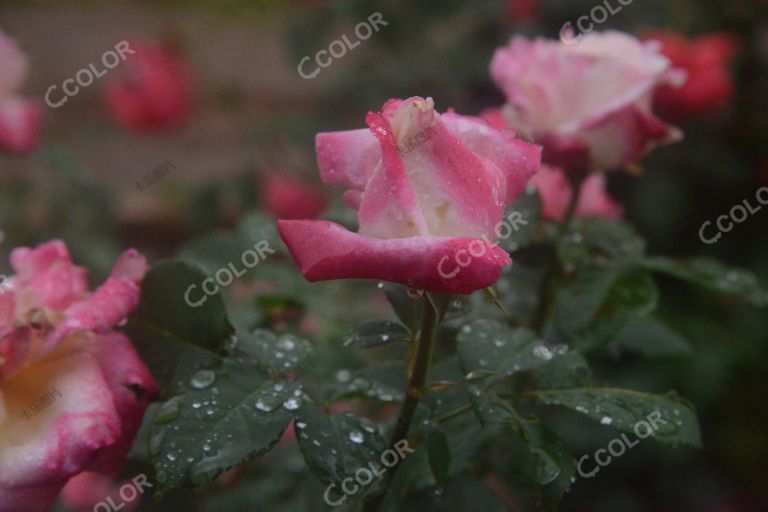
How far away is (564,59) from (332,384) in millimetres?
269

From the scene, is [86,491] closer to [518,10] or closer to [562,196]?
[562,196]

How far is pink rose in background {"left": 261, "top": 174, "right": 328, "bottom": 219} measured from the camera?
154 cm

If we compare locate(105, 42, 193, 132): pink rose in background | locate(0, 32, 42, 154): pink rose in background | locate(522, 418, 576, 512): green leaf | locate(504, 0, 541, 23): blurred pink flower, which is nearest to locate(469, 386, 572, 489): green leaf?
locate(522, 418, 576, 512): green leaf

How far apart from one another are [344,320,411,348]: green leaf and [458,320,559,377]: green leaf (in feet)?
0.16

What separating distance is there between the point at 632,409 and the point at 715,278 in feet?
0.74

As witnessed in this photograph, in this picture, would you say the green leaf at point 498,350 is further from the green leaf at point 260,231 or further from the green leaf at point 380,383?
the green leaf at point 260,231

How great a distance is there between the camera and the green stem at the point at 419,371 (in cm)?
39

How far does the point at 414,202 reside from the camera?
0.36m

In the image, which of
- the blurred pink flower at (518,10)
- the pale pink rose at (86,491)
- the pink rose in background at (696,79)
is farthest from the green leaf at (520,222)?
the blurred pink flower at (518,10)

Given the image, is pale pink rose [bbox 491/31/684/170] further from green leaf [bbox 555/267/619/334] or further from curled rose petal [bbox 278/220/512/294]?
curled rose petal [bbox 278/220/512/294]

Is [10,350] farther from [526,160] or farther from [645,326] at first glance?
[645,326]

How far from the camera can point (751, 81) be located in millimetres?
1844

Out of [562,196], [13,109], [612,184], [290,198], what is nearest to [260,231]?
[562,196]

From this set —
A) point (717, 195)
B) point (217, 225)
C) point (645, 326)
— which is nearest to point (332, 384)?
point (645, 326)
